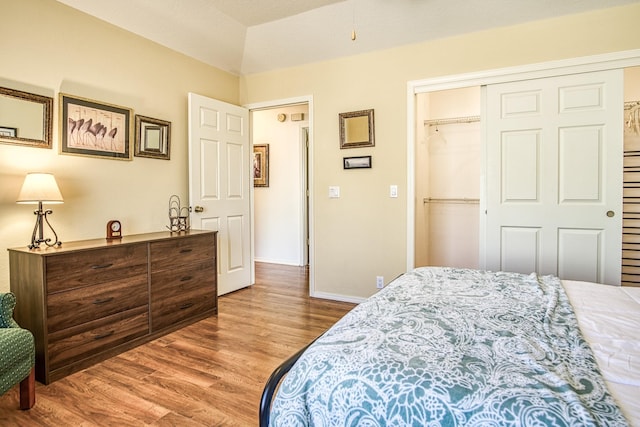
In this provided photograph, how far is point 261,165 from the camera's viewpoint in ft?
19.3

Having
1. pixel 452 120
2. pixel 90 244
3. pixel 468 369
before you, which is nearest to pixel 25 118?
pixel 90 244

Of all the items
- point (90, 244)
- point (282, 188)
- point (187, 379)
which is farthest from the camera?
point (282, 188)

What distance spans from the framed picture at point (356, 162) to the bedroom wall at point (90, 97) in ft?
5.40

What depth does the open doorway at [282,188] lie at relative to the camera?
556 cm

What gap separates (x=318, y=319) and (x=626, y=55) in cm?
319

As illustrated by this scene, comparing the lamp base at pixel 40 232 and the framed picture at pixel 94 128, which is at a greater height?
the framed picture at pixel 94 128

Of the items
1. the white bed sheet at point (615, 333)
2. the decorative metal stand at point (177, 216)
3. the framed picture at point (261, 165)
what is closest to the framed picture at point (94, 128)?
the decorative metal stand at point (177, 216)

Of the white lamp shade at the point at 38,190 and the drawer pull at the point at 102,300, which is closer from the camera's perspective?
the white lamp shade at the point at 38,190

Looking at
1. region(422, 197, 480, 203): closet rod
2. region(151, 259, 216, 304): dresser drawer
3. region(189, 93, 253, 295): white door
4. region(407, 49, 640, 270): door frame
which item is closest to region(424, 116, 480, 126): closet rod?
region(422, 197, 480, 203): closet rod

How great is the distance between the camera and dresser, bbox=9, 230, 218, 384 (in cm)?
209

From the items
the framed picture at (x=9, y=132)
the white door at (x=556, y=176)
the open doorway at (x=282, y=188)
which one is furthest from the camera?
the open doorway at (x=282, y=188)

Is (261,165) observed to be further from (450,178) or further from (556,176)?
(556,176)

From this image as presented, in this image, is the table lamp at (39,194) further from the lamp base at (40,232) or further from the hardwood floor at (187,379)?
the hardwood floor at (187,379)

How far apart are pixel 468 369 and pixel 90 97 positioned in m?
3.14
